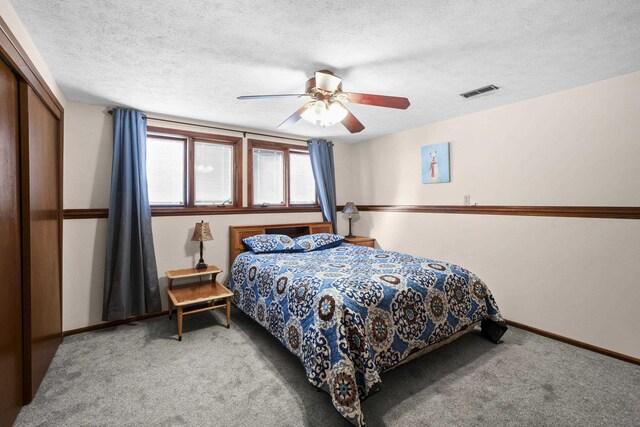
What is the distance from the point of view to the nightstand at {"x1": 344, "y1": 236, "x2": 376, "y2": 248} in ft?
14.6

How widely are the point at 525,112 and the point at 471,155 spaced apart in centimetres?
66

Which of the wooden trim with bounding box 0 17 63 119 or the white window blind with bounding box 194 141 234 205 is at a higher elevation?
the wooden trim with bounding box 0 17 63 119

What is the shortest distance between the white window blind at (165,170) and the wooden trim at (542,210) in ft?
10.0

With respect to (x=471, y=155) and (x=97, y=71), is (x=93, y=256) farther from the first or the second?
(x=471, y=155)

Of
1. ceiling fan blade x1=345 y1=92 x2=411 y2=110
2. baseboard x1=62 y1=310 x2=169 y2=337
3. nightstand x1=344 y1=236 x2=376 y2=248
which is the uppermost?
ceiling fan blade x1=345 y1=92 x2=411 y2=110

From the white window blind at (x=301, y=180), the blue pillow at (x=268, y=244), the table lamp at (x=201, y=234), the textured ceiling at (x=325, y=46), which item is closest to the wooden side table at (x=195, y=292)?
the table lamp at (x=201, y=234)

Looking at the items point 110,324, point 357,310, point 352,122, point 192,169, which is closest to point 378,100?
point 352,122

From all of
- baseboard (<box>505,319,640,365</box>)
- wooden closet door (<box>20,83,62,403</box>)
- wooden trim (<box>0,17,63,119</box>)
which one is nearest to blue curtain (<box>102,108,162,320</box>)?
wooden closet door (<box>20,83,62,403</box>)

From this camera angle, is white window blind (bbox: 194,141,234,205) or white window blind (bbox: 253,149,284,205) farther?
white window blind (bbox: 253,149,284,205)

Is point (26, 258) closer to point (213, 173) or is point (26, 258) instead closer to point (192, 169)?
point (192, 169)

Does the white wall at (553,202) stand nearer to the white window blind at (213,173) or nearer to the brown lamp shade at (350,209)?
the brown lamp shade at (350,209)

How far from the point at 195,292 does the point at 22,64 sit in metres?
2.20

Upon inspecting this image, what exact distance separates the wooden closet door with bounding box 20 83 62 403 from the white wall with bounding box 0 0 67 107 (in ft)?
0.70

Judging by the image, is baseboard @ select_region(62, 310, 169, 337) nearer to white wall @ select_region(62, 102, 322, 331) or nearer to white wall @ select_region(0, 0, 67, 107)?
white wall @ select_region(62, 102, 322, 331)
